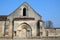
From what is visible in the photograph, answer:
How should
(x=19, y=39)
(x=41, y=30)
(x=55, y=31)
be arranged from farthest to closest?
(x=55, y=31)
(x=41, y=30)
(x=19, y=39)

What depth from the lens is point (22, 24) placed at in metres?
Result: 32.5

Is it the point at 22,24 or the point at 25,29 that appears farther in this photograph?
the point at 25,29

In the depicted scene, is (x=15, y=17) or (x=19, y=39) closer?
(x=19, y=39)

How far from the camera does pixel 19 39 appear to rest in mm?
28109

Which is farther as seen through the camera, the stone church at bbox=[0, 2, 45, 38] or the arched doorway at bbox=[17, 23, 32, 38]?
the arched doorway at bbox=[17, 23, 32, 38]

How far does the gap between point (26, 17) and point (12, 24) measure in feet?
9.40

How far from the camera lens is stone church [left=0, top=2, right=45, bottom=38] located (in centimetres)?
3222

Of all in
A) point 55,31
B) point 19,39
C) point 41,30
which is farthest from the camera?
point 55,31

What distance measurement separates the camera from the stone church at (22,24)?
32.2 meters

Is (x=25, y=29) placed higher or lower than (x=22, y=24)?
lower

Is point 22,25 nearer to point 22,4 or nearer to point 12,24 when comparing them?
point 12,24

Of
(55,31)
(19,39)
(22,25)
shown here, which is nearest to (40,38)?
(19,39)

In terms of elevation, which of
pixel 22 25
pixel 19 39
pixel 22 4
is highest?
pixel 22 4

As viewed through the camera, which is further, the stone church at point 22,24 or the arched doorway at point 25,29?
the arched doorway at point 25,29
